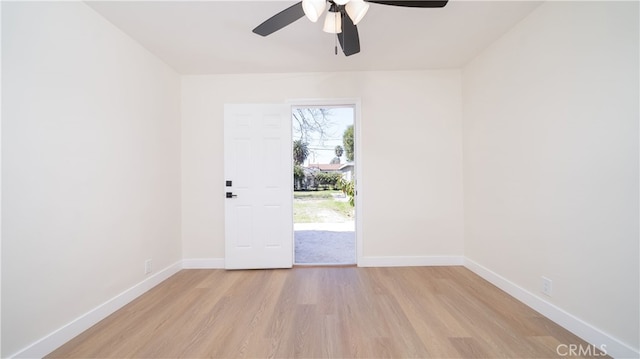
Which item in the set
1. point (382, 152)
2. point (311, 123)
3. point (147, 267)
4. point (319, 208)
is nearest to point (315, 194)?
point (319, 208)

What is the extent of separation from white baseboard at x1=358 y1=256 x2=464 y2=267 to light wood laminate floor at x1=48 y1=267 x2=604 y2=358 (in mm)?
336

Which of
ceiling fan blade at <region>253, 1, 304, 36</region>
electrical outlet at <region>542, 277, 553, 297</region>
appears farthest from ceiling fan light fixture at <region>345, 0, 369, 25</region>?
electrical outlet at <region>542, 277, 553, 297</region>

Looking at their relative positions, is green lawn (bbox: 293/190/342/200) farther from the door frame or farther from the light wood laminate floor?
the light wood laminate floor

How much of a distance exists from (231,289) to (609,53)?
3379mm

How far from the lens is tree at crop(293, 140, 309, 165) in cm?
448

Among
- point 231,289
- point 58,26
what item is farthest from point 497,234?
point 58,26

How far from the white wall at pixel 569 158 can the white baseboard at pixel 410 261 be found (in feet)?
1.48

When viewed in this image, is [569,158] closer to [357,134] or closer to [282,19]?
[357,134]

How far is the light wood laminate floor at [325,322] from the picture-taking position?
Answer: 1.41 meters

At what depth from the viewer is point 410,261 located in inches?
109

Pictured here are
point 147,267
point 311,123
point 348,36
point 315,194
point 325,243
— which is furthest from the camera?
point 315,194

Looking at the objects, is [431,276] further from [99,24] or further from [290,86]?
[99,24]

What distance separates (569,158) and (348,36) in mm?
1802

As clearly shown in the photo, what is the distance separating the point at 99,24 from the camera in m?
1.79
